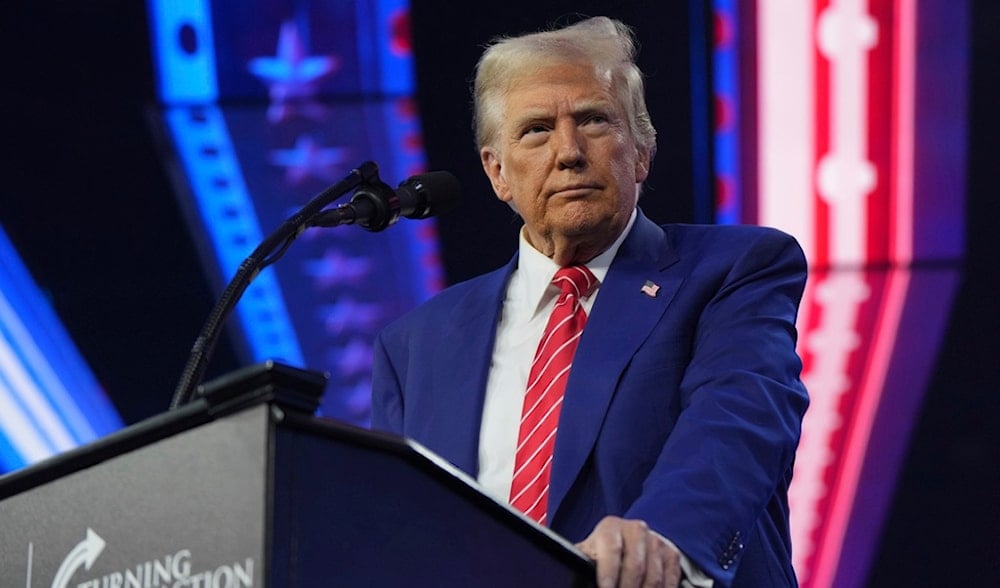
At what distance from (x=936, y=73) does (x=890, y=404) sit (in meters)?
0.74

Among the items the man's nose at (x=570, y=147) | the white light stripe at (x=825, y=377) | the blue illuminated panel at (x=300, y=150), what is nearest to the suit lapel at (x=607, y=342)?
the man's nose at (x=570, y=147)

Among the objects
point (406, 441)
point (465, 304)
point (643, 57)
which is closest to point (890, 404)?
point (643, 57)

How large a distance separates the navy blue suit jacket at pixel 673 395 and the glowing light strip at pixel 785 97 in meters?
1.22

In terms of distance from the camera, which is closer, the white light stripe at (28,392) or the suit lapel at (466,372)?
the suit lapel at (466,372)

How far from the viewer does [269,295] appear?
3500 mm

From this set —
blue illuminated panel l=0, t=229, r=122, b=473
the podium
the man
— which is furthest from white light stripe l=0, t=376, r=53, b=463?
the podium

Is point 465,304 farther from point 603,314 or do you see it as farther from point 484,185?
point 484,185

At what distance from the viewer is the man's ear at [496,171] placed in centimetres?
231

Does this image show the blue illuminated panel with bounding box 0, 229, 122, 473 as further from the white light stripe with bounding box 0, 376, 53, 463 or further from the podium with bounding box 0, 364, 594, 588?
the podium with bounding box 0, 364, 594, 588

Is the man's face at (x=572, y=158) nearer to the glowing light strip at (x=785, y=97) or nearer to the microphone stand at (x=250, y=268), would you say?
the microphone stand at (x=250, y=268)

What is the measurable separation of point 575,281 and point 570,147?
190 millimetres

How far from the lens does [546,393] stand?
Answer: 1.92 m

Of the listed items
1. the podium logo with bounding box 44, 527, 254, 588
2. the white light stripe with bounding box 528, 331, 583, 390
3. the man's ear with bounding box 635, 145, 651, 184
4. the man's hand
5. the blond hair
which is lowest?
the man's hand

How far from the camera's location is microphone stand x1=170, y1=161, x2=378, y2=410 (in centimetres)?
169
